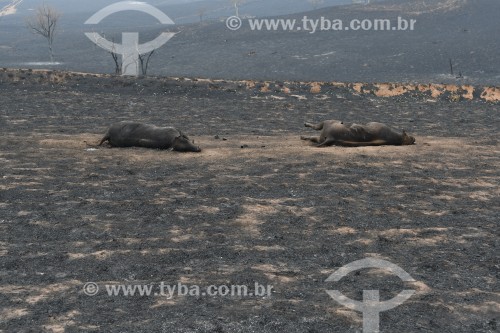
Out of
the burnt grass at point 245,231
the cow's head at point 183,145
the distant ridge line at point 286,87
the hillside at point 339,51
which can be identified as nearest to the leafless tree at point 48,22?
the hillside at point 339,51

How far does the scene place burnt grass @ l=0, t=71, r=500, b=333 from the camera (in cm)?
→ 570

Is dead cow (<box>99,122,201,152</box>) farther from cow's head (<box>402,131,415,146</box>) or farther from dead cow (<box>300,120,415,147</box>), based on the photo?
cow's head (<box>402,131,415,146</box>)

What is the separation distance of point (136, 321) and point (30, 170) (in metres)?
6.98

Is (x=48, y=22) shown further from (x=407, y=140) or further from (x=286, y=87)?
(x=407, y=140)

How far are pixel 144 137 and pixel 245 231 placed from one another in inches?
260

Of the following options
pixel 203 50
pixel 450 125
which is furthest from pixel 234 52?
pixel 450 125

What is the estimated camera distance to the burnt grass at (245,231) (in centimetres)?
570

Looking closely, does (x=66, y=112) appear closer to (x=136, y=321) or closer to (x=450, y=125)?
(x=450, y=125)

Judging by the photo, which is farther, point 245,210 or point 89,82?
point 89,82

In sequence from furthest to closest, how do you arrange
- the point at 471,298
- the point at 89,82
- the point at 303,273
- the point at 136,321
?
the point at 89,82 → the point at 303,273 → the point at 471,298 → the point at 136,321

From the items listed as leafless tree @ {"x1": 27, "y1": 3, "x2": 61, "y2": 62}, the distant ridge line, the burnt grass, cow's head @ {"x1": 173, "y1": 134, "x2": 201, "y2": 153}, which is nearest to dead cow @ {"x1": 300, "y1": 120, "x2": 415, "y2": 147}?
the burnt grass

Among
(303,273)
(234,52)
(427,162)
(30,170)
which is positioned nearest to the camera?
(303,273)

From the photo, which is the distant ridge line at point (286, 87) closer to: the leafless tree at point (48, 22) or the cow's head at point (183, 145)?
the cow's head at point (183, 145)

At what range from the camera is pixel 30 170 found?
11219 mm
